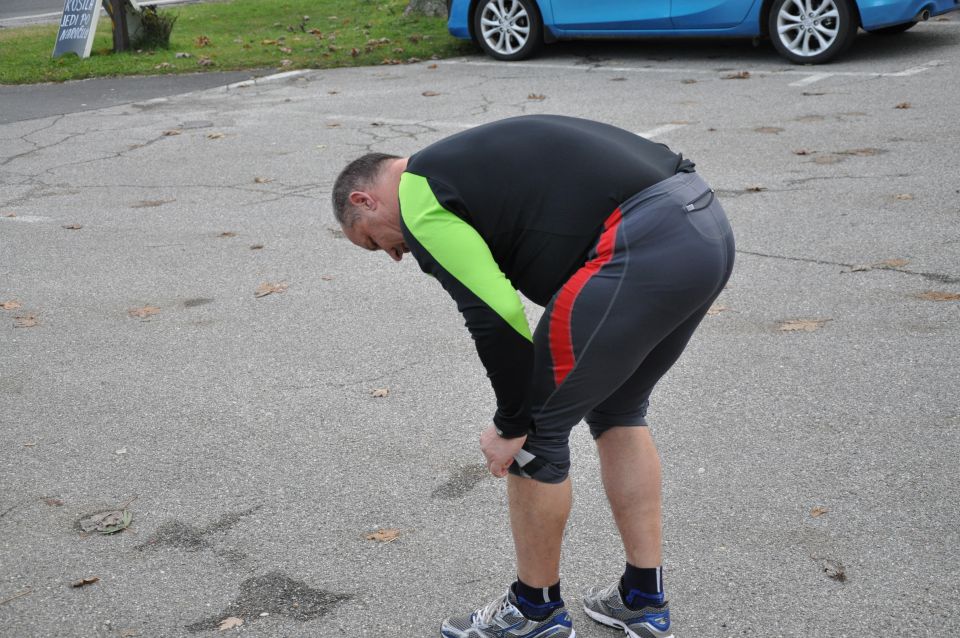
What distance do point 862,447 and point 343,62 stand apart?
10.1 meters

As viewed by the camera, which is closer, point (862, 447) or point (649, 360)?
point (649, 360)

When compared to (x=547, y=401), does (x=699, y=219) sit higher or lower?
higher

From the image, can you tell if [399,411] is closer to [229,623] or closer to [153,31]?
[229,623]

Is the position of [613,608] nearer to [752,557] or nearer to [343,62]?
[752,557]

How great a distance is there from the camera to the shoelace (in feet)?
9.37

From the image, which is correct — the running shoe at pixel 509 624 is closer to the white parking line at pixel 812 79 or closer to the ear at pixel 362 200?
the ear at pixel 362 200

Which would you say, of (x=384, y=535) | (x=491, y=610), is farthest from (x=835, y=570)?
(x=384, y=535)

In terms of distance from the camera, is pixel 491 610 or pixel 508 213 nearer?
pixel 508 213

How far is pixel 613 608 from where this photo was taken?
2.93 metres

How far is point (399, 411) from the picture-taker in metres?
A: 4.29

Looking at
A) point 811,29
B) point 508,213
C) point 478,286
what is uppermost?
point 508,213

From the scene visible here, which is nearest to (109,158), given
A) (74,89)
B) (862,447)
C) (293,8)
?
(74,89)

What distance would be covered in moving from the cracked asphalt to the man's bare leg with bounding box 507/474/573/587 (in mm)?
392

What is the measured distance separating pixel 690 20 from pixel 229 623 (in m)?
8.94
